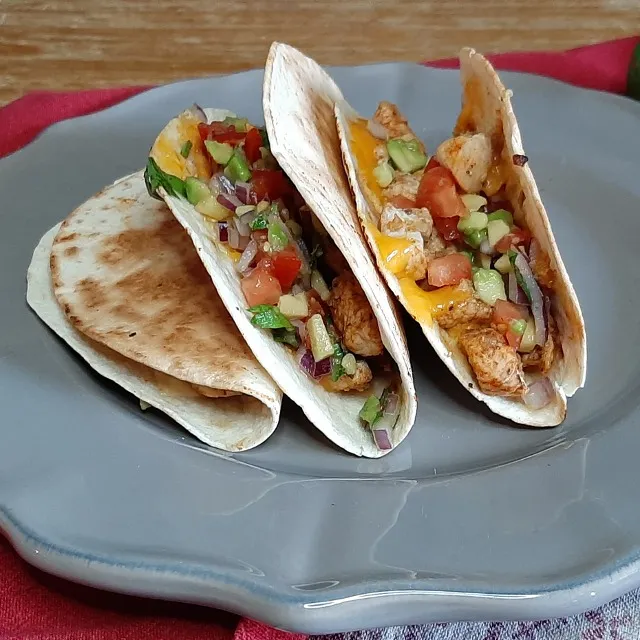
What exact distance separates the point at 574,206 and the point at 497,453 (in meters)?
1.23

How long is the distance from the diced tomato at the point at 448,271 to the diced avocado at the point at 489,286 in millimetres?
33

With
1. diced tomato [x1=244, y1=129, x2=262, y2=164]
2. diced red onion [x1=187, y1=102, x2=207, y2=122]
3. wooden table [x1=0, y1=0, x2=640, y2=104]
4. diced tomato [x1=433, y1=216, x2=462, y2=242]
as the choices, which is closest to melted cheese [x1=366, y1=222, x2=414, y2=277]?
diced tomato [x1=433, y1=216, x2=462, y2=242]

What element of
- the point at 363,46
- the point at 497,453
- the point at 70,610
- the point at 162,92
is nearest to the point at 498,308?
the point at 497,453

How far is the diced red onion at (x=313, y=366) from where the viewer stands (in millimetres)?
2484

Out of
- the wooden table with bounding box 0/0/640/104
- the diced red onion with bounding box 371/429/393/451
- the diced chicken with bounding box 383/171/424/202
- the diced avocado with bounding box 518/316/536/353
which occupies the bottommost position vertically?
the wooden table with bounding box 0/0/640/104

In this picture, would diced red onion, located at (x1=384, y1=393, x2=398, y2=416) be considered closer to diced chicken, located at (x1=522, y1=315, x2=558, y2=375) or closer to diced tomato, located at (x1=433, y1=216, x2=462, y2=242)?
diced chicken, located at (x1=522, y1=315, x2=558, y2=375)

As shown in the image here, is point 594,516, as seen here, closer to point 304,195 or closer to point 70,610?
point 304,195

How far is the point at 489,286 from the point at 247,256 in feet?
2.24

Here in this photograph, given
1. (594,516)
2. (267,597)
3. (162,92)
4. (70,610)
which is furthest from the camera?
(162,92)

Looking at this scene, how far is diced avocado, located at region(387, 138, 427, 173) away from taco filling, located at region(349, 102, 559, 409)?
0.05m

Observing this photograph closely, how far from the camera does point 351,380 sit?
251 cm

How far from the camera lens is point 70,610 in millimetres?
2188

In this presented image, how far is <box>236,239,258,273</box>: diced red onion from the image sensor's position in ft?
8.21

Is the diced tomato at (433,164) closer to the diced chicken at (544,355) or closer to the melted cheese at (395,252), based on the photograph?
the melted cheese at (395,252)
